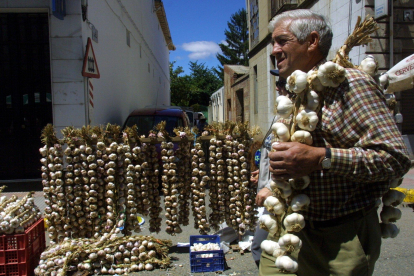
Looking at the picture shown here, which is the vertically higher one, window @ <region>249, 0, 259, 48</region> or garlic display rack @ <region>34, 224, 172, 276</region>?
window @ <region>249, 0, 259, 48</region>

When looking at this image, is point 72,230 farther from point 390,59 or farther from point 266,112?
point 266,112

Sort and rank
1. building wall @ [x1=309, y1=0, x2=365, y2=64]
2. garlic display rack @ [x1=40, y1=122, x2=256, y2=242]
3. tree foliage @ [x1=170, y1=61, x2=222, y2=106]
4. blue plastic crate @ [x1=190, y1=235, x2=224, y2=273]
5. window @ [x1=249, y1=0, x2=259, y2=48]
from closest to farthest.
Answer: blue plastic crate @ [x1=190, y1=235, x2=224, y2=273] < garlic display rack @ [x1=40, y1=122, x2=256, y2=242] < building wall @ [x1=309, y1=0, x2=365, y2=64] < window @ [x1=249, y1=0, x2=259, y2=48] < tree foliage @ [x1=170, y1=61, x2=222, y2=106]

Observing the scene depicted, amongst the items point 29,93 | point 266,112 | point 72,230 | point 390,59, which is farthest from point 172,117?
point 266,112

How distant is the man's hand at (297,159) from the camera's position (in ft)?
4.90

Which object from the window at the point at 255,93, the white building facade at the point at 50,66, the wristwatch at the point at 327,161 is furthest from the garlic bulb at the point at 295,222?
the window at the point at 255,93

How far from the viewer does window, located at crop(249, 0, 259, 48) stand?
1756 cm

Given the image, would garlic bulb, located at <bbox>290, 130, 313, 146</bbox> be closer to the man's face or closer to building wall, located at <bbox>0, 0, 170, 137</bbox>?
the man's face

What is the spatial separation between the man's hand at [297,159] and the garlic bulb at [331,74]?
31 centimetres

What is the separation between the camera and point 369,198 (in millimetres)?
1658

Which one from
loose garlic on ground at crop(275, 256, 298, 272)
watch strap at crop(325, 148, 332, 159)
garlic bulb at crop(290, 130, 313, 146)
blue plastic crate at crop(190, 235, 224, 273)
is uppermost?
garlic bulb at crop(290, 130, 313, 146)

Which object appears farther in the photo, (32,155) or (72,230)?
(32,155)

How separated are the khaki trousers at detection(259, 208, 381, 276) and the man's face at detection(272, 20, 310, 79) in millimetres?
824

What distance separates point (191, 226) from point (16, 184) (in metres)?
4.65

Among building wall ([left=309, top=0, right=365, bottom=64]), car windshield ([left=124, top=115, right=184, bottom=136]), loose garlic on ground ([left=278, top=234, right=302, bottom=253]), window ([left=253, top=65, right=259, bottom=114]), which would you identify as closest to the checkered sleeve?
loose garlic on ground ([left=278, top=234, right=302, bottom=253])
